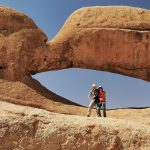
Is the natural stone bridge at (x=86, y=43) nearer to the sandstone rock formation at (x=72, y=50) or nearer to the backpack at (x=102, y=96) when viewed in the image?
the sandstone rock formation at (x=72, y=50)

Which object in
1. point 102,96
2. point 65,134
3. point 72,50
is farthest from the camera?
point 72,50

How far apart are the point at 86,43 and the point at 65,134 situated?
14.9 metres

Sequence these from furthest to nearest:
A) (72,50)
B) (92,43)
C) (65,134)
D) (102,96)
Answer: (72,50), (92,43), (102,96), (65,134)

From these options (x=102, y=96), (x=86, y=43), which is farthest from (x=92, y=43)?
(x=102, y=96)

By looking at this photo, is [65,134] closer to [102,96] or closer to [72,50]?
[102,96]

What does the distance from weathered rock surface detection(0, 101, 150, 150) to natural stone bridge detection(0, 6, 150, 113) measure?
1371cm

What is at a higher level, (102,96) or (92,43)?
(92,43)

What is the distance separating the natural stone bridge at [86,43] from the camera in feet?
74.8

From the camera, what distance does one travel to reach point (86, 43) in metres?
23.2

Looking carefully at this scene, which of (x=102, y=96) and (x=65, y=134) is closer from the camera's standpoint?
(x=65, y=134)

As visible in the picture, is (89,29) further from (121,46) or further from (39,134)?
(39,134)

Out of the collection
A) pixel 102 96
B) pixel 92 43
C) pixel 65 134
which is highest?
pixel 65 134

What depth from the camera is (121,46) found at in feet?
76.5

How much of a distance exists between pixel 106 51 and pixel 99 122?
1468 centimetres
